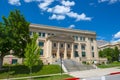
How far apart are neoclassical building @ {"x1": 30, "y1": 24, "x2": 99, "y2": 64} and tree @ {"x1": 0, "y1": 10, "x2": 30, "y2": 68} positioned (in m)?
15.3

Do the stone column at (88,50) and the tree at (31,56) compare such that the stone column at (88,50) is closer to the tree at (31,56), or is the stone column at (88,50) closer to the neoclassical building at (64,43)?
the neoclassical building at (64,43)

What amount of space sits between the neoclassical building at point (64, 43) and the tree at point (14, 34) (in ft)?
50.3

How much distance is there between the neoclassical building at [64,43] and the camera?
53344 mm

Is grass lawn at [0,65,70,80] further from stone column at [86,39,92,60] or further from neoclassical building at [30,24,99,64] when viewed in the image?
stone column at [86,39,92,60]

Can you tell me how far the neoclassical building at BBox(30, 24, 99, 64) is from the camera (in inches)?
2100

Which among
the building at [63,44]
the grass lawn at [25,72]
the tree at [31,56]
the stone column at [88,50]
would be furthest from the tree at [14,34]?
the stone column at [88,50]

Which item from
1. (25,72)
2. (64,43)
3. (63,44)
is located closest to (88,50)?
(64,43)

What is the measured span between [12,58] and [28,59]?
84.4 feet

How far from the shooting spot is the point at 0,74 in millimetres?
30875

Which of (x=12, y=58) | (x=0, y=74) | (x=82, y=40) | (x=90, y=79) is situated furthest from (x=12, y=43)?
(x=82, y=40)

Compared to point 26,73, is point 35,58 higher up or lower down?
higher up

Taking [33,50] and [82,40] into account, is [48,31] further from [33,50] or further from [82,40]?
[33,50]

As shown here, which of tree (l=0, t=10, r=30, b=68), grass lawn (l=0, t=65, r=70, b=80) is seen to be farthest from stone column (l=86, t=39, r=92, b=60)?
tree (l=0, t=10, r=30, b=68)

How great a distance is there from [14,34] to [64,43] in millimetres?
22606
